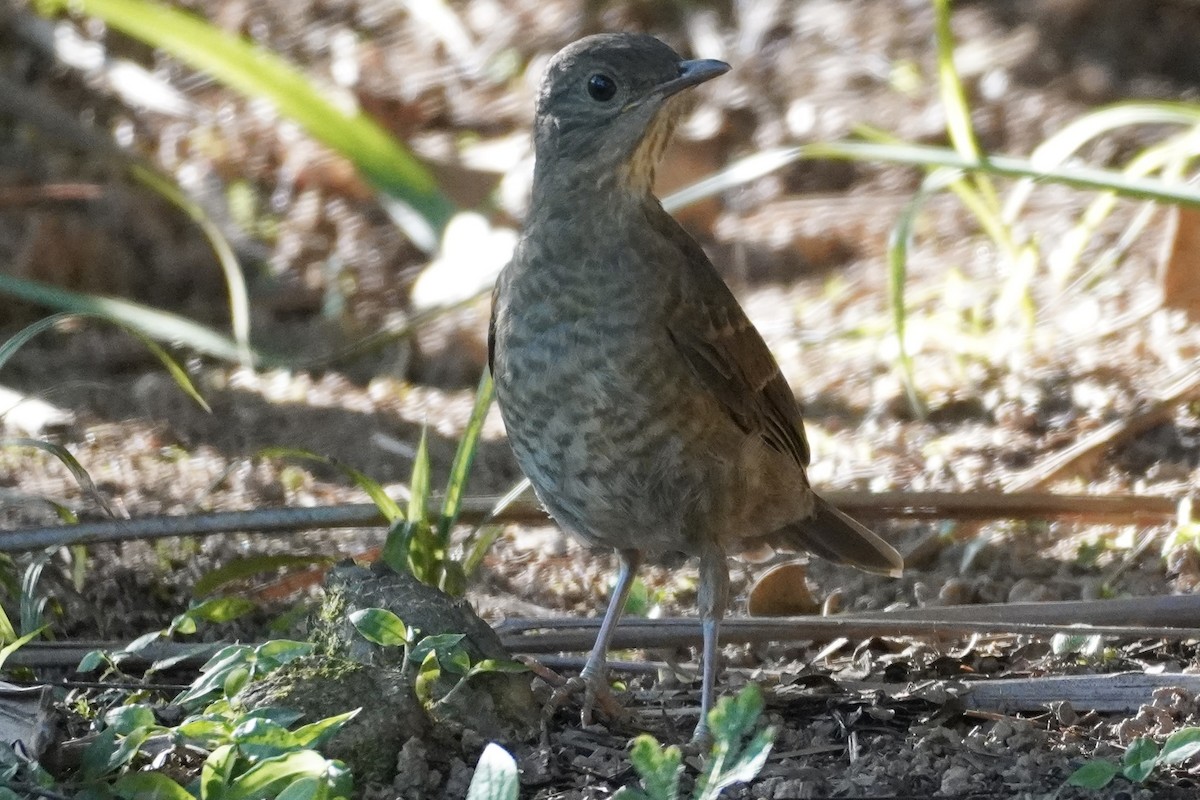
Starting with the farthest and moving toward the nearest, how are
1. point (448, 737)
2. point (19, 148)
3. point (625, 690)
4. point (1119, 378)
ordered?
point (19, 148) < point (1119, 378) < point (625, 690) < point (448, 737)

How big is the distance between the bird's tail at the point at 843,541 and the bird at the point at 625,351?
0.27m

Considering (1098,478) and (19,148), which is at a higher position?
(19,148)

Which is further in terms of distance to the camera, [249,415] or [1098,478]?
[249,415]

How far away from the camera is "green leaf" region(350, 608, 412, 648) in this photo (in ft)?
9.12

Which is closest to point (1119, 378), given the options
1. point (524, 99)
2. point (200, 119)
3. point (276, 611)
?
point (276, 611)

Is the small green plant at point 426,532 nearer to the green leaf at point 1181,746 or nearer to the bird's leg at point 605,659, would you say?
the bird's leg at point 605,659

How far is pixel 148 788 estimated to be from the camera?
2.55m

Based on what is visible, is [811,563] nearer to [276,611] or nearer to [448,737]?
[276,611]

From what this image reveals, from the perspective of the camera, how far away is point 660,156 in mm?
3676

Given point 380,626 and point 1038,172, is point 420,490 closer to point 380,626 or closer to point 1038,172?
point 380,626

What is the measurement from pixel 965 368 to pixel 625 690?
2.42 meters

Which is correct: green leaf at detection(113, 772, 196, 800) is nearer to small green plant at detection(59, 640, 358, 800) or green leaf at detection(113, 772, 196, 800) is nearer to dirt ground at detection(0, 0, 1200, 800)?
small green plant at detection(59, 640, 358, 800)

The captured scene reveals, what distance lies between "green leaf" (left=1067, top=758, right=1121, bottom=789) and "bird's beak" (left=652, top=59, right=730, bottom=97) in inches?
64.9

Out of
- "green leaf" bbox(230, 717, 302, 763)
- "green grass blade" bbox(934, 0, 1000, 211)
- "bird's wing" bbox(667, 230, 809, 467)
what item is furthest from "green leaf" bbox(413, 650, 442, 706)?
"green grass blade" bbox(934, 0, 1000, 211)
